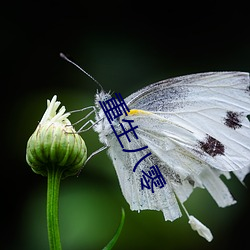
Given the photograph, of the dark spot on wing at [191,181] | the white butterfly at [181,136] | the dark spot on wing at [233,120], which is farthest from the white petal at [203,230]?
the dark spot on wing at [233,120]

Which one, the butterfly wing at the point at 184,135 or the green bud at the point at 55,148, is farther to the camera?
the butterfly wing at the point at 184,135


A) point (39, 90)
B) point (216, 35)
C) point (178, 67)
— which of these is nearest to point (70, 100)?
point (39, 90)

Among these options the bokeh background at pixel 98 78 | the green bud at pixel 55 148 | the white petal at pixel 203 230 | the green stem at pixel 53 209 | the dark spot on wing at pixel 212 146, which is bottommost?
the white petal at pixel 203 230

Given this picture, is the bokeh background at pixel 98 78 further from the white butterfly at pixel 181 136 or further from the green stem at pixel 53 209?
the green stem at pixel 53 209

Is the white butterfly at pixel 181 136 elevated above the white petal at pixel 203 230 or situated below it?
above

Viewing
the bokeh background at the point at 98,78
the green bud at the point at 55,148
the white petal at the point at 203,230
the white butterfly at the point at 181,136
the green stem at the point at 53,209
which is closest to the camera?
the green stem at the point at 53,209

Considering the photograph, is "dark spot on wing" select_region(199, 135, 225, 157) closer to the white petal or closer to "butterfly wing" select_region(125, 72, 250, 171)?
"butterfly wing" select_region(125, 72, 250, 171)

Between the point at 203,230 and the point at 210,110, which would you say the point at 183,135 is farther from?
the point at 203,230
